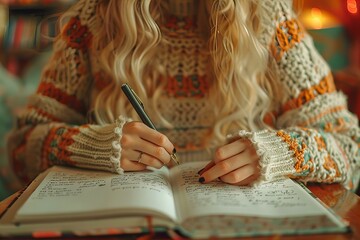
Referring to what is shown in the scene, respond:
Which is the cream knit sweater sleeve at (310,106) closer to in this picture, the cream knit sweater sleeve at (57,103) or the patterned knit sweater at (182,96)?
the patterned knit sweater at (182,96)

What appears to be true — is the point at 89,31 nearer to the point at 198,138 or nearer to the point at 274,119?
the point at 198,138

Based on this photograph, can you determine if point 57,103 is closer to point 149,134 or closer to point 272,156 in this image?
point 149,134

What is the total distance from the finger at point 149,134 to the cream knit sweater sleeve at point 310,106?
0.55 ft

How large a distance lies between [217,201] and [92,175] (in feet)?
0.77

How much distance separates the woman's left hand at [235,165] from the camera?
70cm

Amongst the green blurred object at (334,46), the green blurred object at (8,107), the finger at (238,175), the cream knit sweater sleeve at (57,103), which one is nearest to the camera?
the finger at (238,175)

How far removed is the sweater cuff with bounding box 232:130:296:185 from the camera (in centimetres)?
71

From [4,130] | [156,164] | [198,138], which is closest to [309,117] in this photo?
[198,138]

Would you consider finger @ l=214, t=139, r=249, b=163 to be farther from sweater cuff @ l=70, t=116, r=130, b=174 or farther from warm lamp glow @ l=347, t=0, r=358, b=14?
warm lamp glow @ l=347, t=0, r=358, b=14

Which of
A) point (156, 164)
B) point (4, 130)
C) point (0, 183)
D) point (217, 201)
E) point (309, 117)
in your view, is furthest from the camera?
point (4, 130)

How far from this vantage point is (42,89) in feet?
3.23

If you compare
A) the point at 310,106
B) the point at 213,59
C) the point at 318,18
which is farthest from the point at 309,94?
the point at 318,18

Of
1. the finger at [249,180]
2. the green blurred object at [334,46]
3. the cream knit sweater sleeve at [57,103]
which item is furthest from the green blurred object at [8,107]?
the green blurred object at [334,46]

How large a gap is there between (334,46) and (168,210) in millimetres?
1401
